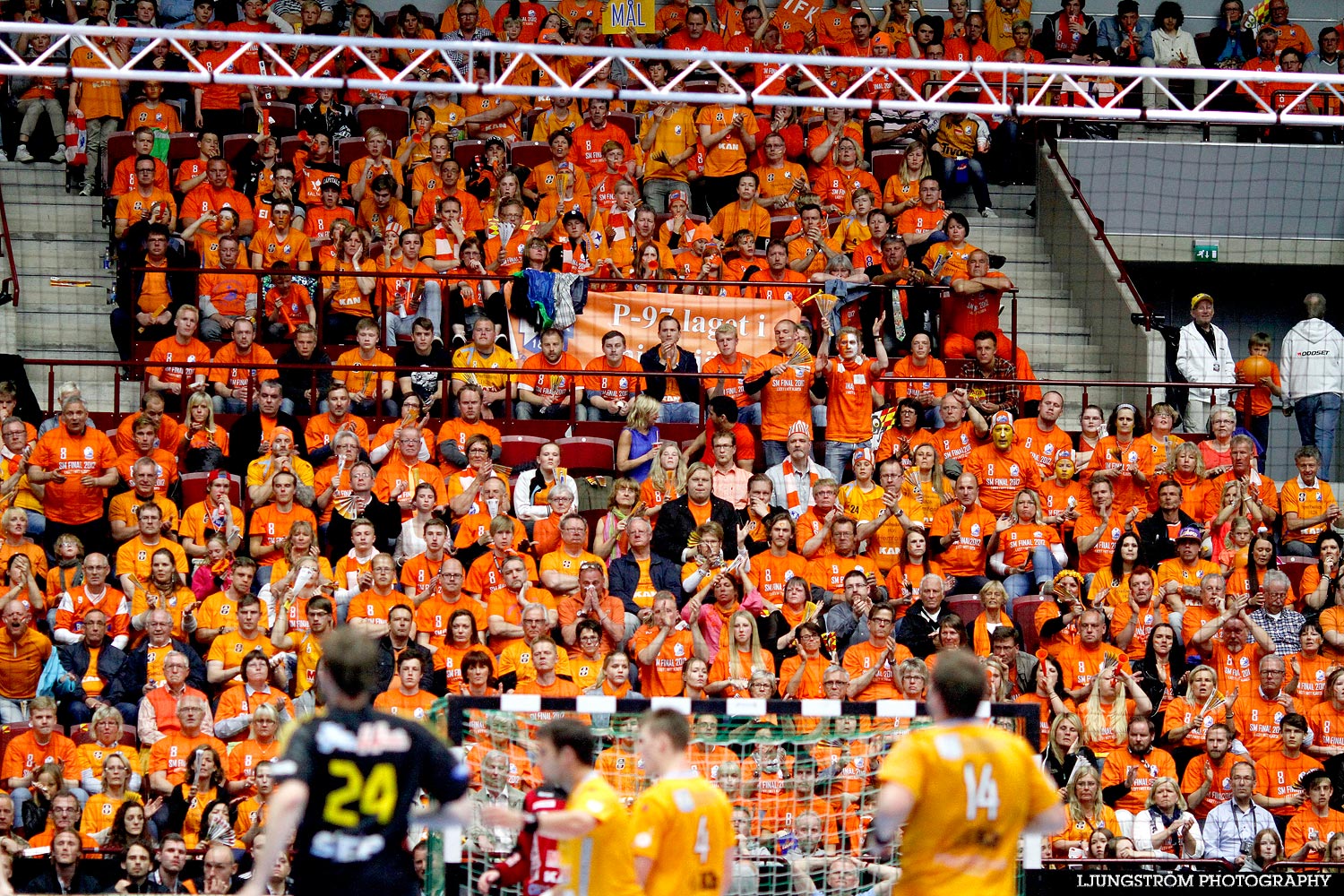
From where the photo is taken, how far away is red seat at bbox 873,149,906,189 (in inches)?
774

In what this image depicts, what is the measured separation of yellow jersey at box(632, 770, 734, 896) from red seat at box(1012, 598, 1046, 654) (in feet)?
27.6

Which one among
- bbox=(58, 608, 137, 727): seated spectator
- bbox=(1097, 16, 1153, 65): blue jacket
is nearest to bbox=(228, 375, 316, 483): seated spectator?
bbox=(58, 608, 137, 727): seated spectator

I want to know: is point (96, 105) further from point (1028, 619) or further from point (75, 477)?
point (1028, 619)

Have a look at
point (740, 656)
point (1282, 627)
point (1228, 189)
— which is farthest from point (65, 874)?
point (1228, 189)

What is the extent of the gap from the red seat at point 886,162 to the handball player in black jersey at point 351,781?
562 inches

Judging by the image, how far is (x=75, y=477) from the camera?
49.9ft

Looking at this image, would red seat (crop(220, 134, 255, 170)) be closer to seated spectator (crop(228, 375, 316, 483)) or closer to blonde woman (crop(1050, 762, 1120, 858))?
seated spectator (crop(228, 375, 316, 483))

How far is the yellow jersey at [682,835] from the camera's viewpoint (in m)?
6.86

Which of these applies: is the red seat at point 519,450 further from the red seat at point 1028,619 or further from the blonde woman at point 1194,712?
the blonde woman at point 1194,712

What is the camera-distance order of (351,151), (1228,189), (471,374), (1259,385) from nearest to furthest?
1. (471,374)
2. (1259,385)
3. (351,151)
4. (1228,189)

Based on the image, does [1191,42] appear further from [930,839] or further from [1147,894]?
[930,839]

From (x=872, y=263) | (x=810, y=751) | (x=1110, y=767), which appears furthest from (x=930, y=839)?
(x=872, y=263)

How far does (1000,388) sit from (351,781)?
40.2ft

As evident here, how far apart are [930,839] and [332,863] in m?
2.09
